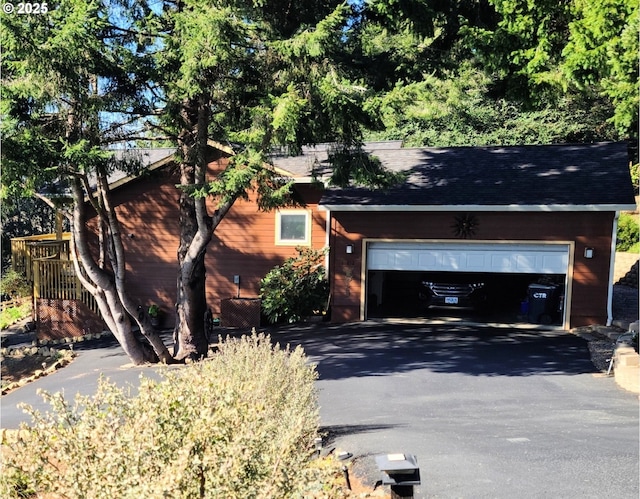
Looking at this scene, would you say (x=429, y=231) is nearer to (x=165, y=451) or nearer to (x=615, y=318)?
(x=615, y=318)

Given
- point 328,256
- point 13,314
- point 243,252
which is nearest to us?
point 328,256

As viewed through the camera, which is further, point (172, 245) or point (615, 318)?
point (172, 245)

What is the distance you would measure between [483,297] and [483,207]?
257 cm

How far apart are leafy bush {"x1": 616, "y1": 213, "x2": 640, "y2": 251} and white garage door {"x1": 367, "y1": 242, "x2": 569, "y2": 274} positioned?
848 centimetres

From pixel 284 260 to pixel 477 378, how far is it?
317 inches

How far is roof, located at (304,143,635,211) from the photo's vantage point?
13266 mm

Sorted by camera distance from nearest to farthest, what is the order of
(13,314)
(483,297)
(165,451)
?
(165,451) → (483,297) → (13,314)

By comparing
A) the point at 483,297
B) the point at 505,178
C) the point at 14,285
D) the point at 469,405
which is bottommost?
the point at 469,405

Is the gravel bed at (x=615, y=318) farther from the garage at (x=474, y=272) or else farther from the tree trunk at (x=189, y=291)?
the tree trunk at (x=189, y=291)

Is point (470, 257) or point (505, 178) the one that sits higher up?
point (505, 178)

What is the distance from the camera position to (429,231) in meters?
14.4

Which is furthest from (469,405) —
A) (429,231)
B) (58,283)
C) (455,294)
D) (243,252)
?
(58,283)

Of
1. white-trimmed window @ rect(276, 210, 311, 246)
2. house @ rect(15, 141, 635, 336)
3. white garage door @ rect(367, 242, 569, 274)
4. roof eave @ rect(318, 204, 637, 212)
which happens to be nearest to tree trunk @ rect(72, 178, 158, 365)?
house @ rect(15, 141, 635, 336)

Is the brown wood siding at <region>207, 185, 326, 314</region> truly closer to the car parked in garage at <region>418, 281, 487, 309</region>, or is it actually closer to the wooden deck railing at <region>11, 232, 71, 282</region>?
the car parked in garage at <region>418, 281, 487, 309</region>
